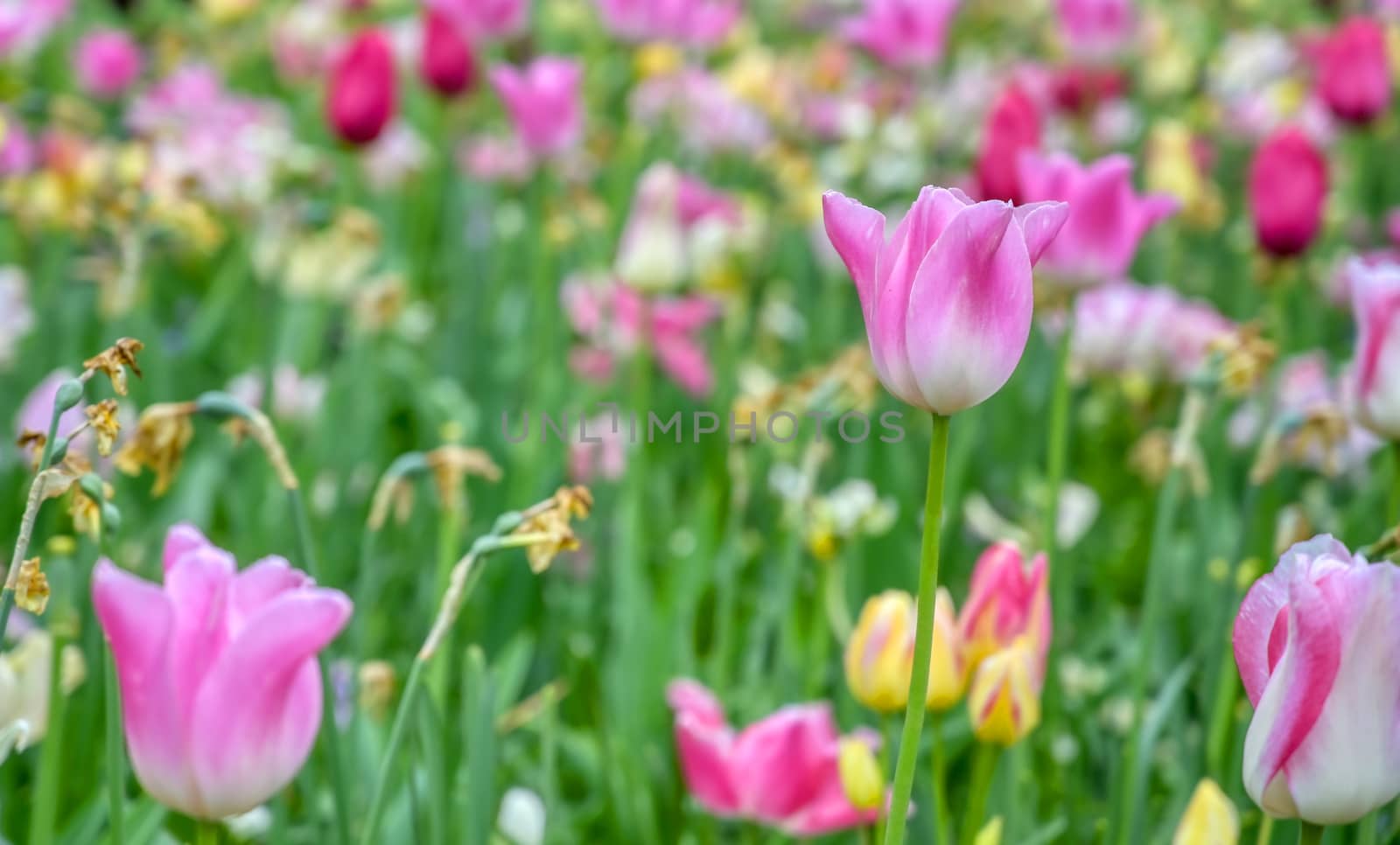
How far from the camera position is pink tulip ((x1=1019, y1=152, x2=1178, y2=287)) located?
1243 mm

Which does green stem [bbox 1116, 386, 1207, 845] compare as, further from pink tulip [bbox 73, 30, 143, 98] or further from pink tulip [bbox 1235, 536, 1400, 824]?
pink tulip [bbox 73, 30, 143, 98]

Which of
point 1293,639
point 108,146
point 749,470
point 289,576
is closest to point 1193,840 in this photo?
point 1293,639

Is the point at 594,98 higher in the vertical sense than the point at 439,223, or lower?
higher

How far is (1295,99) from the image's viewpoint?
128 inches

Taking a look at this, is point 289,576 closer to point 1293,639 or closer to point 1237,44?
point 1293,639

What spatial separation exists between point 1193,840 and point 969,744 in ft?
1.83

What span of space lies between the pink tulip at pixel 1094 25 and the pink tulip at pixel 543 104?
40.0 inches

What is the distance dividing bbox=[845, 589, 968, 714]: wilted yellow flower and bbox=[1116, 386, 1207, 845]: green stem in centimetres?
15

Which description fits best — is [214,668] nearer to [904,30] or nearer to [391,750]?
[391,750]

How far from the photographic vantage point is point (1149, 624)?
1052 millimetres

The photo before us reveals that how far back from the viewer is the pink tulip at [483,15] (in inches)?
106

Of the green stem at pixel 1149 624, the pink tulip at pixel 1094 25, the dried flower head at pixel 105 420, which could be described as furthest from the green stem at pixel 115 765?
the pink tulip at pixel 1094 25

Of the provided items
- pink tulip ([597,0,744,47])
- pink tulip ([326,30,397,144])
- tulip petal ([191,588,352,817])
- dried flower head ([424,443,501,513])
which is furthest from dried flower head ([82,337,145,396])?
pink tulip ([597,0,744,47])

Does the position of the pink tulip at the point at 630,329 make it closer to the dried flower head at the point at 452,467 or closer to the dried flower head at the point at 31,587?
the dried flower head at the point at 452,467
